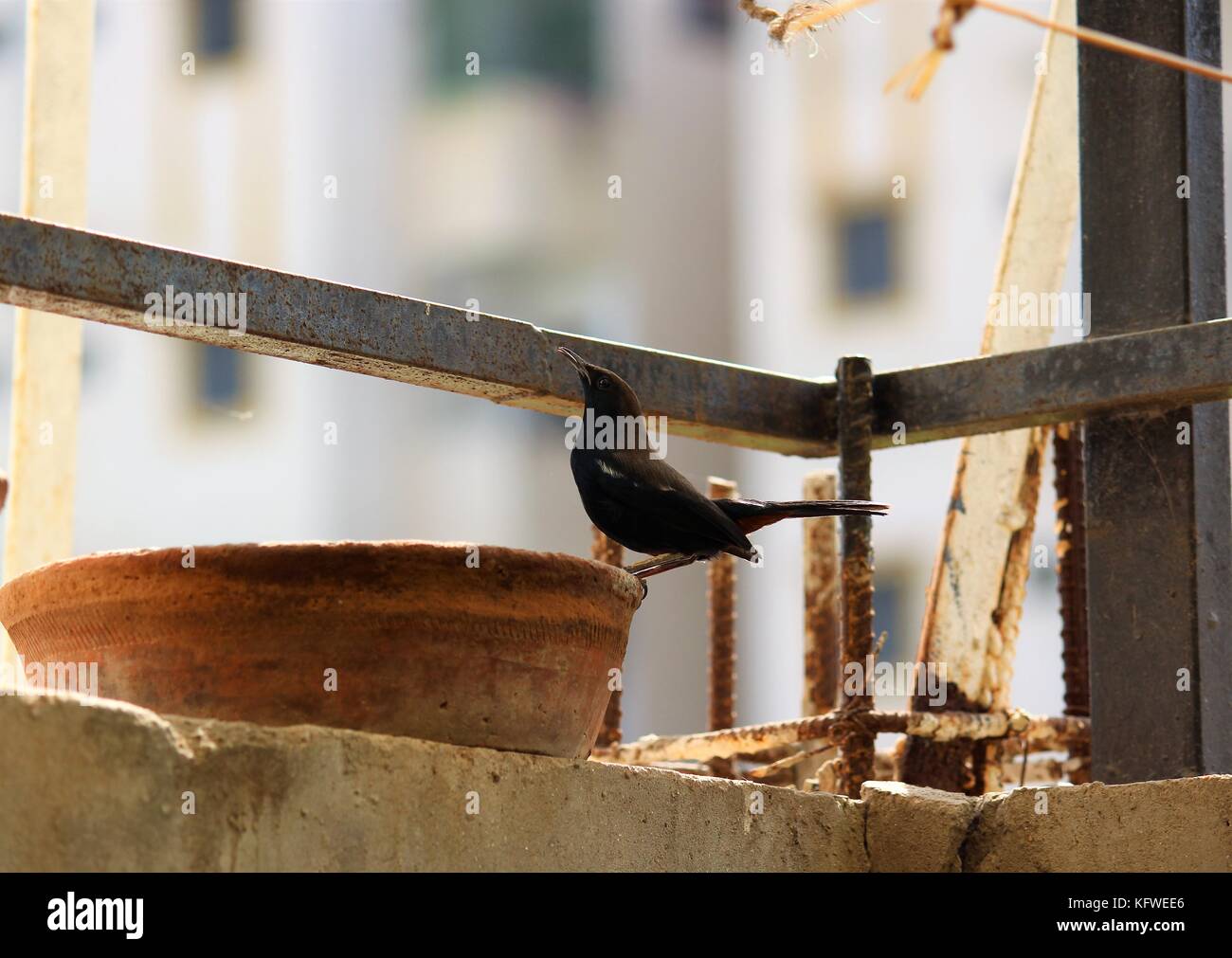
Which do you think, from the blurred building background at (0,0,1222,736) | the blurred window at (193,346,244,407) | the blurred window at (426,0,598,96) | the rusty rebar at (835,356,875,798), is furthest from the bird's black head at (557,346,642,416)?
the blurred window at (426,0,598,96)

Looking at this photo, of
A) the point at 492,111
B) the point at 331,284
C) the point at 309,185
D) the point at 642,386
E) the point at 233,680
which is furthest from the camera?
the point at 492,111

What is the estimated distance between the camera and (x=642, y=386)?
3.94 m

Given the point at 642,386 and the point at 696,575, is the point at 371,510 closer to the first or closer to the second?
the point at 696,575

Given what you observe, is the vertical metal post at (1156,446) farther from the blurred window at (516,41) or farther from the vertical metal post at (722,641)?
the blurred window at (516,41)

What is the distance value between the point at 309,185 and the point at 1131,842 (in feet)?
45.3

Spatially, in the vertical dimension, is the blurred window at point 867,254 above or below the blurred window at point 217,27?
below

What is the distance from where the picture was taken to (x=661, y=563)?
363 centimetres

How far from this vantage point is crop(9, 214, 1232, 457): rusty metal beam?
3.02 m

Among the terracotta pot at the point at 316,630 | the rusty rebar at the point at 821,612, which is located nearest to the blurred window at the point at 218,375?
the rusty rebar at the point at 821,612

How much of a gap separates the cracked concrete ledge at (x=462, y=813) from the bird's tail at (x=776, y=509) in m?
0.56

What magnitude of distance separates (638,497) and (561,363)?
12.8 inches

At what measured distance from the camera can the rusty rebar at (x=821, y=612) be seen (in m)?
5.07
